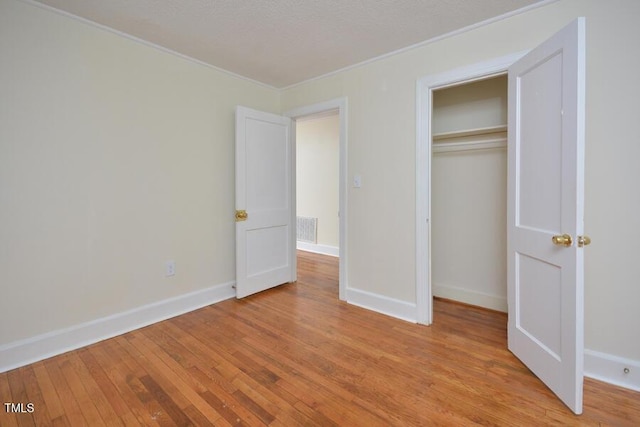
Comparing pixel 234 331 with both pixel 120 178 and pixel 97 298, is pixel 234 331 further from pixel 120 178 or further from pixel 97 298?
pixel 120 178

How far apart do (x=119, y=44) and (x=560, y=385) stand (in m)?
3.77

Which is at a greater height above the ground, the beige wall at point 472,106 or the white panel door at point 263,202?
the beige wall at point 472,106

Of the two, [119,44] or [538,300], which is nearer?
[538,300]

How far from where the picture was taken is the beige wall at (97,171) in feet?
6.30

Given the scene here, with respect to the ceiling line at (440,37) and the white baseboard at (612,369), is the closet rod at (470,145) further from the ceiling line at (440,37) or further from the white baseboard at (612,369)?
the white baseboard at (612,369)

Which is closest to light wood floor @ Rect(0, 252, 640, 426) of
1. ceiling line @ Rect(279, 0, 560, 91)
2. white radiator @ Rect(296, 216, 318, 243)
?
ceiling line @ Rect(279, 0, 560, 91)

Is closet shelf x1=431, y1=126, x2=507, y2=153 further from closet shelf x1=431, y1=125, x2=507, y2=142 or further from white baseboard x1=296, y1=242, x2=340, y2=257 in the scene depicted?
white baseboard x1=296, y1=242, x2=340, y2=257

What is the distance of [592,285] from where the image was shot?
1829mm

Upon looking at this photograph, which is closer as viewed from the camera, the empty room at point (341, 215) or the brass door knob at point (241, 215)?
the empty room at point (341, 215)

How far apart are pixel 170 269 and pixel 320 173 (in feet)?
10.4

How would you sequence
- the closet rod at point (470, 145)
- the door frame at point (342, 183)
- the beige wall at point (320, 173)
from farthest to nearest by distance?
the beige wall at point (320, 173)
the door frame at point (342, 183)
the closet rod at point (470, 145)

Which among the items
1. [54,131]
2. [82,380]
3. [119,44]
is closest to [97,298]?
[82,380]

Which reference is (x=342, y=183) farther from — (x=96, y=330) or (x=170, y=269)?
(x=96, y=330)

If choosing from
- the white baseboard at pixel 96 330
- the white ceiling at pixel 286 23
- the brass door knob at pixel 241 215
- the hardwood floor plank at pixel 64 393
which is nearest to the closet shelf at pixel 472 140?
the white ceiling at pixel 286 23
